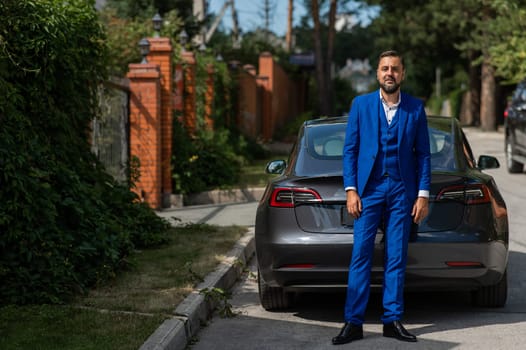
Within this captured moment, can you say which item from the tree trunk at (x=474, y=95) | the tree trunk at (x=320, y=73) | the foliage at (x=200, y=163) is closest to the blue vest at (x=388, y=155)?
the foliage at (x=200, y=163)

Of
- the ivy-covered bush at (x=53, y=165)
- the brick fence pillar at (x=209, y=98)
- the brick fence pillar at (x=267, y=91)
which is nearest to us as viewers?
the ivy-covered bush at (x=53, y=165)

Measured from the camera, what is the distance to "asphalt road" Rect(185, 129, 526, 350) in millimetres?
5758

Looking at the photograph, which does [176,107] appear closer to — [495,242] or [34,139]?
[34,139]

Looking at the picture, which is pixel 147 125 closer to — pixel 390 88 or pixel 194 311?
pixel 194 311

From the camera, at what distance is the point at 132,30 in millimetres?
18828

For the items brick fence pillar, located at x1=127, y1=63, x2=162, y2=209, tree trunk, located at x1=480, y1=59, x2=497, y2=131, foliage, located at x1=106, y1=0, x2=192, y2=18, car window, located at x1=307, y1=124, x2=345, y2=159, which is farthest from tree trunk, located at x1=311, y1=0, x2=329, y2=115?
car window, located at x1=307, y1=124, x2=345, y2=159

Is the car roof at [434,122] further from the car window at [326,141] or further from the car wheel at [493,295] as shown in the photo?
the car wheel at [493,295]

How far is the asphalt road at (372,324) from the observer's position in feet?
18.9

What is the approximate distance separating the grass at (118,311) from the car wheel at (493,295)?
85.4 inches

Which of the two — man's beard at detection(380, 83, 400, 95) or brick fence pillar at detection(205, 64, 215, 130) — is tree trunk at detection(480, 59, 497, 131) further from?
man's beard at detection(380, 83, 400, 95)

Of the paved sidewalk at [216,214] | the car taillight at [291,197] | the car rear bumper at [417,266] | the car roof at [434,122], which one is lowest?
the paved sidewalk at [216,214]

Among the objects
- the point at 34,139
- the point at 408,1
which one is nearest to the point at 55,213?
the point at 34,139

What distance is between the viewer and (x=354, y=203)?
5.70 meters

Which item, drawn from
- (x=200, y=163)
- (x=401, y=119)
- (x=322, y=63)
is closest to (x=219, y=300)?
(x=401, y=119)
